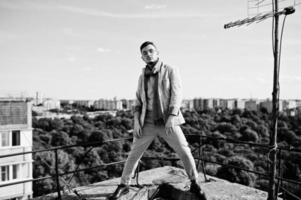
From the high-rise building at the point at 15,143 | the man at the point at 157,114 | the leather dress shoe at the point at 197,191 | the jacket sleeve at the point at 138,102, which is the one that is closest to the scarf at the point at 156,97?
the man at the point at 157,114

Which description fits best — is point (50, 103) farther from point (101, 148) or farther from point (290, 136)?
point (290, 136)

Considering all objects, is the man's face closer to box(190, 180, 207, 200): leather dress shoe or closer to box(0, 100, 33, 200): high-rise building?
box(190, 180, 207, 200): leather dress shoe

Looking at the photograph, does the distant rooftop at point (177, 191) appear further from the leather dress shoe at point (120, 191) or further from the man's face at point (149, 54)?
the man's face at point (149, 54)

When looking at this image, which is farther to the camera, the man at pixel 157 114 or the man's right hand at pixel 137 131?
the man's right hand at pixel 137 131

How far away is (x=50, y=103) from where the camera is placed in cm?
8850

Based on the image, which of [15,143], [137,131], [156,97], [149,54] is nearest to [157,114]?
[156,97]

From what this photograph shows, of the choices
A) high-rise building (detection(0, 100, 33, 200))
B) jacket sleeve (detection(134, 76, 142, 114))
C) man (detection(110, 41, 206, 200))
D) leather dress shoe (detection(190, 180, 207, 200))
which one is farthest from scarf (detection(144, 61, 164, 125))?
high-rise building (detection(0, 100, 33, 200))

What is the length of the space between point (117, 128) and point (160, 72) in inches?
1950

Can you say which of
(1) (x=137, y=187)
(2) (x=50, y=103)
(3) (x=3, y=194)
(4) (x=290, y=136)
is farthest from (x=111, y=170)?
(2) (x=50, y=103)

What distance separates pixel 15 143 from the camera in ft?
64.5

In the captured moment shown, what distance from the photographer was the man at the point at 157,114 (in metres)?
3.17

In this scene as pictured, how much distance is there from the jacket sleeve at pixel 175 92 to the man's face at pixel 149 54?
0.28 meters

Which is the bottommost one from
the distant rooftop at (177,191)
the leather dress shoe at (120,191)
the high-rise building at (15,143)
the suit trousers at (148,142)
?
the high-rise building at (15,143)

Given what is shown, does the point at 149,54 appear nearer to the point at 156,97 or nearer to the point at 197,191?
the point at 156,97
